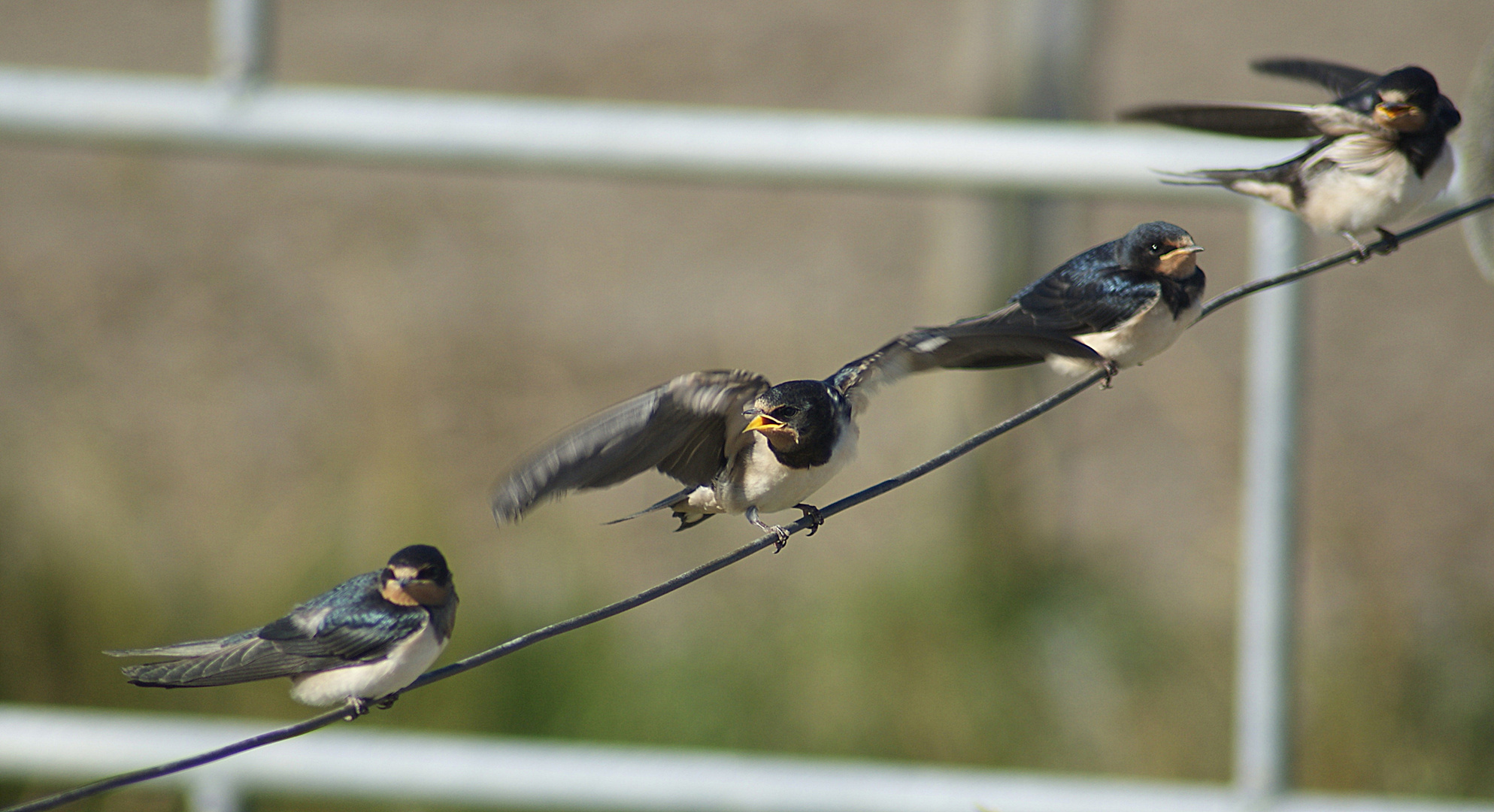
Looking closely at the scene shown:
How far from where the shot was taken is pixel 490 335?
5043mm

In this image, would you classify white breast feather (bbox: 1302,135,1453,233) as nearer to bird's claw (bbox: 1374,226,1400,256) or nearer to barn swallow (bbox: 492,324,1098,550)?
bird's claw (bbox: 1374,226,1400,256)

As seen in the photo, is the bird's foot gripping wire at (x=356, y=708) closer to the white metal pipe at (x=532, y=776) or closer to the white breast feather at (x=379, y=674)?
the white breast feather at (x=379, y=674)

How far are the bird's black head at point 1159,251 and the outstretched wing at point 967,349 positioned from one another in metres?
0.08

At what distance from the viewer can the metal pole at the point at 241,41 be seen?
1.59 metres

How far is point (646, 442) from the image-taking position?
0.63 m

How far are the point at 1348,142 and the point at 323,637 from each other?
0.61m

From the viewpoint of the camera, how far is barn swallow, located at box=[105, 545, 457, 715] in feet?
2.22

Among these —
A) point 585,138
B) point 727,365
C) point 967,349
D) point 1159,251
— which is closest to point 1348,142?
point 1159,251

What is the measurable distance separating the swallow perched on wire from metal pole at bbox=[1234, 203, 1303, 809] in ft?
2.96

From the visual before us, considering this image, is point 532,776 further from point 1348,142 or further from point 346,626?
point 1348,142

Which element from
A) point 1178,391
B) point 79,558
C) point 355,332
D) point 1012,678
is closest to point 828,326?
point 1178,391

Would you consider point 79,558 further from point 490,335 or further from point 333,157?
point 490,335

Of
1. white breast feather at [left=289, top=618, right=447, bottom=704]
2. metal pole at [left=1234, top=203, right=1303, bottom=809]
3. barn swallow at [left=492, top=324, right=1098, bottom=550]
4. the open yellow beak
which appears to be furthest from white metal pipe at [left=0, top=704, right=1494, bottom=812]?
the open yellow beak

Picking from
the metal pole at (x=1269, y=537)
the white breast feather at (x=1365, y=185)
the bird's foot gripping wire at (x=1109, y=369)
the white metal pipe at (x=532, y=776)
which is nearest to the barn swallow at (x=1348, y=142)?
the white breast feather at (x=1365, y=185)
